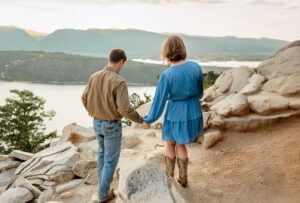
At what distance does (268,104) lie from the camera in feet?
21.9

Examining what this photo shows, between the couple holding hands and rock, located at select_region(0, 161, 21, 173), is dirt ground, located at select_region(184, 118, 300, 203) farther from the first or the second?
Answer: rock, located at select_region(0, 161, 21, 173)

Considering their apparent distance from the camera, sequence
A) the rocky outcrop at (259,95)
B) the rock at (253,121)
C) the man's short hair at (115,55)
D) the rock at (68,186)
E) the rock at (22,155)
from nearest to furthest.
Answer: the man's short hair at (115,55) → the rock at (68,186) → the rock at (253,121) → the rocky outcrop at (259,95) → the rock at (22,155)

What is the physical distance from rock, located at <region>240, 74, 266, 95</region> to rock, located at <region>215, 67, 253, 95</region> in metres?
0.29

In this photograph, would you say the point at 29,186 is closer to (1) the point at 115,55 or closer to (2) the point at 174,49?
(1) the point at 115,55

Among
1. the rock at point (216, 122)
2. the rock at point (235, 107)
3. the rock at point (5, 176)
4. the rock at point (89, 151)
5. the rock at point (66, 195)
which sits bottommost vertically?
the rock at point (5, 176)

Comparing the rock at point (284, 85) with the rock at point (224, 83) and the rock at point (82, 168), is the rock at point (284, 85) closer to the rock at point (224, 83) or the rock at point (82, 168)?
the rock at point (224, 83)

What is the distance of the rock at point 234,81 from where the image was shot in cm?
848

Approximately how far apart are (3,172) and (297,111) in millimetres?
9884

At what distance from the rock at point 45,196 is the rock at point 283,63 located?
7.77 meters

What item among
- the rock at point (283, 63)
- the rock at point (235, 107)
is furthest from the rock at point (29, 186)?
the rock at point (283, 63)

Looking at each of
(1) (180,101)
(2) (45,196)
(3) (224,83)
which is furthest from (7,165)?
(3) (224,83)

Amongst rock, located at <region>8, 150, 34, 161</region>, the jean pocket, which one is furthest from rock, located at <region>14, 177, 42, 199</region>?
the jean pocket

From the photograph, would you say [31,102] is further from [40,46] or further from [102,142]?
[40,46]

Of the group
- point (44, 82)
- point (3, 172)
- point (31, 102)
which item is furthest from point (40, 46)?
point (3, 172)
